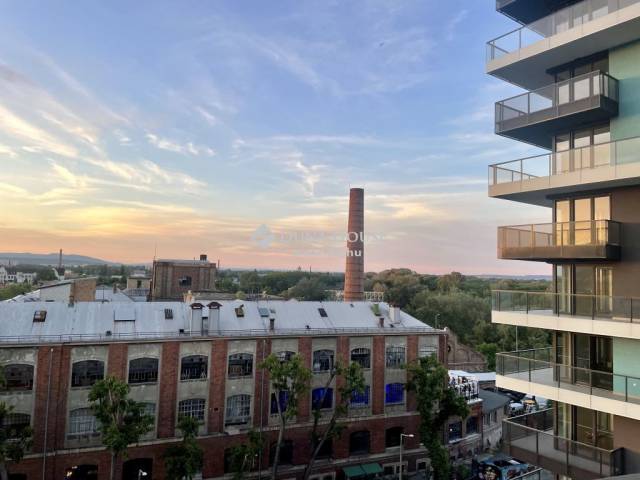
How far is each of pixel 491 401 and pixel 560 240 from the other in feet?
107

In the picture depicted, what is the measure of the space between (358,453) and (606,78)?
2857 centimetres

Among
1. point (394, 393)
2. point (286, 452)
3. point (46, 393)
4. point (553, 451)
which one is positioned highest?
point (553, 451)

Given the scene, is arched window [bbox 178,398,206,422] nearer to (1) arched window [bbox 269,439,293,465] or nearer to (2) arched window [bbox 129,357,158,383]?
(2) arched window [bbox 129,357,158,383]

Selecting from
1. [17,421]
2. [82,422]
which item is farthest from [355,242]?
[17,421]

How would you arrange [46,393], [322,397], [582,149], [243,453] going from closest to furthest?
[582,149] < [46,393] < [243,453] < [322,397]

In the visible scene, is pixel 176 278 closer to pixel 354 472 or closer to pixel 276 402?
pixel 276 402

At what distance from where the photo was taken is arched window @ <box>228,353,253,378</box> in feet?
98.5

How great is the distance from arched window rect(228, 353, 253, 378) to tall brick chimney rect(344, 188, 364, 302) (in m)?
36.9

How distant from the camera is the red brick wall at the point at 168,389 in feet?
91.2

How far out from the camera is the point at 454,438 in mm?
37281

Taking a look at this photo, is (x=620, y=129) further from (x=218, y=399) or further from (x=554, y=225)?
(x=218, y=399)

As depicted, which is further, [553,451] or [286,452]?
[286,452]

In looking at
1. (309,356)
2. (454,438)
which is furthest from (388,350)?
(454,438)

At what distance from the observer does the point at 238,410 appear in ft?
98.2
